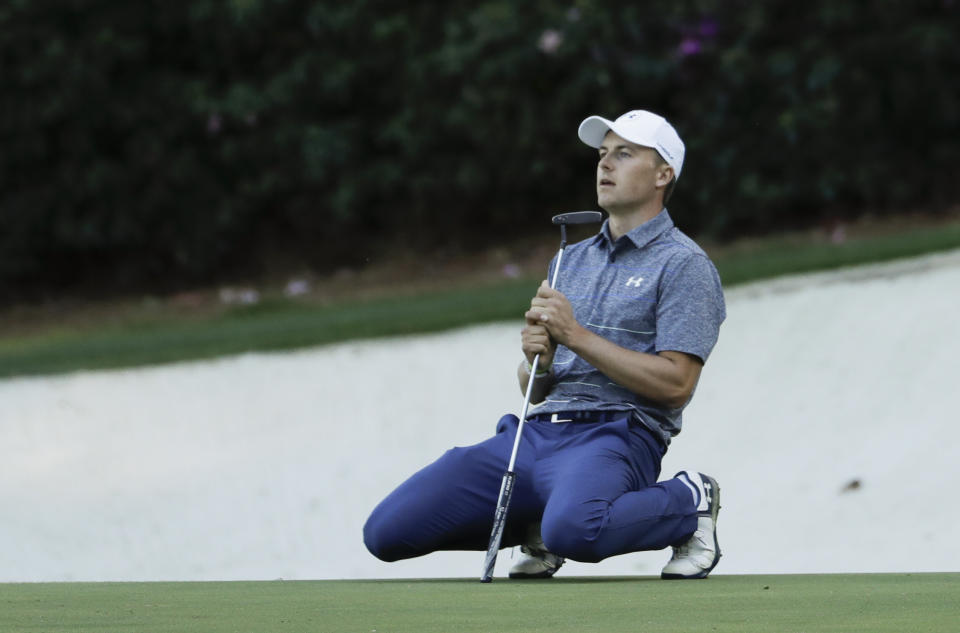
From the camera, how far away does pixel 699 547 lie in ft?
12.4

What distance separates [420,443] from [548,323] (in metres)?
3.54

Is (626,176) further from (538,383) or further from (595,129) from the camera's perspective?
(538,383)

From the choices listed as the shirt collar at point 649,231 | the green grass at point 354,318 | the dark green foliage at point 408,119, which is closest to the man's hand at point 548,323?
the shirt collar at point 649,231

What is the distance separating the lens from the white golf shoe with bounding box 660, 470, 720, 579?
12.3 ft

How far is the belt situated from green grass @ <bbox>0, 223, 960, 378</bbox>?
418 cm

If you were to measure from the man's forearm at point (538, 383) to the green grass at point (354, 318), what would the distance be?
408 centimetres

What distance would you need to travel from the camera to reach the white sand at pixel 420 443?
622 centimetres

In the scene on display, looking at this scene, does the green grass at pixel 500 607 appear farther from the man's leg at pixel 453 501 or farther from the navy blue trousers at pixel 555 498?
the man's leg at pixel 453 501

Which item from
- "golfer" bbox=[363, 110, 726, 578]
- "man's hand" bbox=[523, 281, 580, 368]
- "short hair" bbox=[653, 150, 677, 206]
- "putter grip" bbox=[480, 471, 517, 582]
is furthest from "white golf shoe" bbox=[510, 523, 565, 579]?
"short hair" bbox=[653, 150, 677, 206]

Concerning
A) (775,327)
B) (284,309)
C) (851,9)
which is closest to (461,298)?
(284,309)

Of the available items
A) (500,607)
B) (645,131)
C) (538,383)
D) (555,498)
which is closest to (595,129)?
(645,131)

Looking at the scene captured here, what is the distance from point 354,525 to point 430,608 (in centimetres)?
381

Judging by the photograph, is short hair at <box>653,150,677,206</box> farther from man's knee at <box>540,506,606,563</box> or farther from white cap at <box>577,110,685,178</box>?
man's knee at <box>540,506,606,563</box>

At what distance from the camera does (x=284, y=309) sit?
9.98 metres
